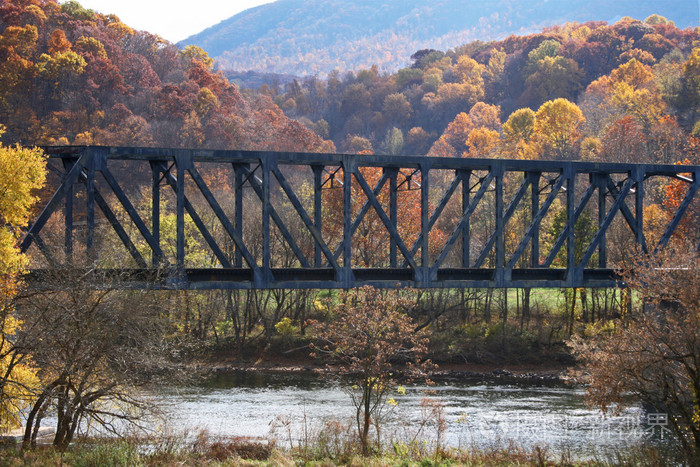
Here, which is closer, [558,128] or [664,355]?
[664,355]

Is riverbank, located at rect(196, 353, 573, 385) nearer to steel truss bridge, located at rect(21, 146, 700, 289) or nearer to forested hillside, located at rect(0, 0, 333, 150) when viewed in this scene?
steel truss bridge, located at rect(21, 146, 700, 289)

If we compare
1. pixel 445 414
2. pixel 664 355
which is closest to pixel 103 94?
pixel 445 414

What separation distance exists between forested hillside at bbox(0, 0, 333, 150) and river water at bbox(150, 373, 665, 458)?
43702 millimetres

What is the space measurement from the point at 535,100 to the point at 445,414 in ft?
364

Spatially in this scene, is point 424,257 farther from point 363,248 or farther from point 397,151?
point 397,151

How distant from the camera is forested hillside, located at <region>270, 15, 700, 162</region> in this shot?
8412 cm

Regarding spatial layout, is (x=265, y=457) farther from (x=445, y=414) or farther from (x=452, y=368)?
(x=452, y=368)

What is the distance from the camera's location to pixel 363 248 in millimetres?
52281

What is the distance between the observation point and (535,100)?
135 meters

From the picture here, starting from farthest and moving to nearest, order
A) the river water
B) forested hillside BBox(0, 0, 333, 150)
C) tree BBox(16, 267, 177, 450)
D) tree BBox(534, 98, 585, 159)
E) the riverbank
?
tree BBox(534, 98, 585, 159) → forested hillside BBox(0, 0, 333, 150) → the riverbank → the river water → tree BBox(16, 267, 177, 450)

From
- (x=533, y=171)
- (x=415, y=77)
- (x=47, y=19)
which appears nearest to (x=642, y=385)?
(x=533, y=171)

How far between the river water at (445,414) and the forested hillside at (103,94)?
4370 centimetres

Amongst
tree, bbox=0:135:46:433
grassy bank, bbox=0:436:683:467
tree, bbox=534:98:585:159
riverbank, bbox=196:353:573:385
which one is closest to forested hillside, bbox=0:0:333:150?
tree, bbox=534:98:585:159

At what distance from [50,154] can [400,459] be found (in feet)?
48.4
